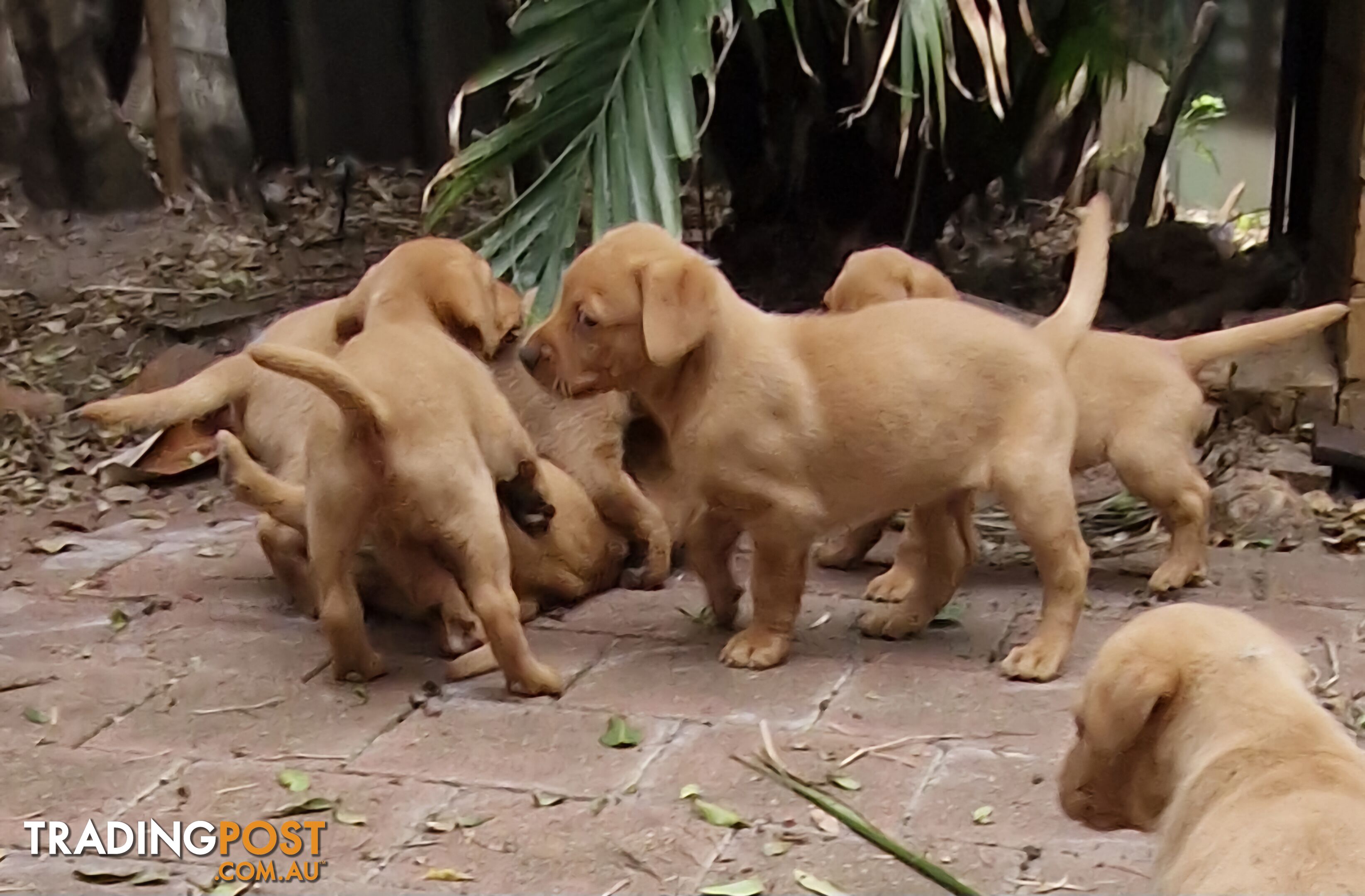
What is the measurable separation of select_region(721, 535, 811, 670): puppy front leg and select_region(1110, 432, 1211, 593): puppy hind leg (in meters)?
0.98

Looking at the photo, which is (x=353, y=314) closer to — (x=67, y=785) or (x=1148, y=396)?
(x=67, y=785)

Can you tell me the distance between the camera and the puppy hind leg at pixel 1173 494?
13.3 feet

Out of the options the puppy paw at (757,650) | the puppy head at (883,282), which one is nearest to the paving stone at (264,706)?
the puppy paw at (757,650)

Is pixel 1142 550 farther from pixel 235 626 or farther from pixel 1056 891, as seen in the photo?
pixel 235 626

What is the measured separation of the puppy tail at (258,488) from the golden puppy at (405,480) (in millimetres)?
168

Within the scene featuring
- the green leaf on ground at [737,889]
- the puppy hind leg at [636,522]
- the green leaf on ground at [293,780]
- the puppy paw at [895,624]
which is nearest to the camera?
the green leaf on ground at [737,889]

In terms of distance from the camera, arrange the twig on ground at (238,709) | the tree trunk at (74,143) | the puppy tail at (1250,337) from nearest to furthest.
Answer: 1. the twig on ground at (238,709)
2. the puppy tail at (1250,337)
3. the tree trunk at (74,143)

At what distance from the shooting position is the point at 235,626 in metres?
4.03

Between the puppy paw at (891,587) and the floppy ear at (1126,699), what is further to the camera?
the puppy paw at (891,587)

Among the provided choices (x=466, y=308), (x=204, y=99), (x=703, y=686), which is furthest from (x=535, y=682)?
(x=204, y=99)

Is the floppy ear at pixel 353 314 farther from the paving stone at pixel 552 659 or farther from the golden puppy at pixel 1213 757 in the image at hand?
the golden puppy at pixel 1213 757

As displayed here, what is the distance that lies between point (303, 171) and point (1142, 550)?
6276 mm

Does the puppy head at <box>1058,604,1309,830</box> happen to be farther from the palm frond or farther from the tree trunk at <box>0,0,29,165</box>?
the tree trunk at <box>0,0,29,165</box>

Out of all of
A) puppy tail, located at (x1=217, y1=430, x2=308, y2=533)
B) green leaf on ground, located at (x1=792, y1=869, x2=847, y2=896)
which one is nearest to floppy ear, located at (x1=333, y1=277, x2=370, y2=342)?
puppy tail, located at (x1=217, y1=430, x2=308, y2=533)
